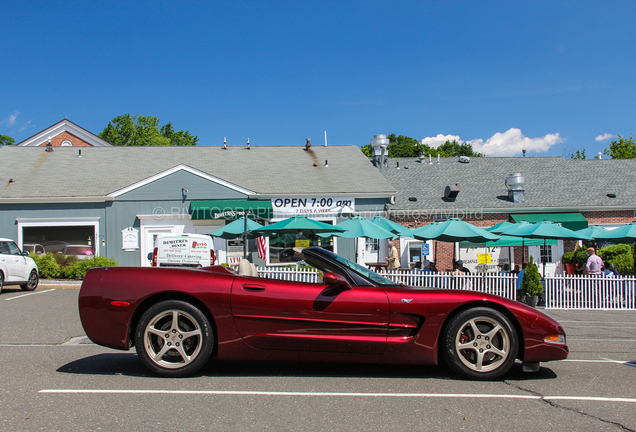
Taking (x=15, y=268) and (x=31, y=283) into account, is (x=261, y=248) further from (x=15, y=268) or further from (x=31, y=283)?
(x=15, y=268)

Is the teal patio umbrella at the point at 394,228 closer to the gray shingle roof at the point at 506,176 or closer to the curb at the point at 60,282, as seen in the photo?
the gray shingle roof at the point at 506,176

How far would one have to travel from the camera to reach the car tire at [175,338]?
471cm

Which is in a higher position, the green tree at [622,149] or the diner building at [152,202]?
the green tree at [622,149]

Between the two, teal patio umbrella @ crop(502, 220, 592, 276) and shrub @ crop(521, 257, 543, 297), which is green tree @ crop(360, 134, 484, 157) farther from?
shrub @ crop(521, 257, 543, 297)

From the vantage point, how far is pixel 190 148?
26.8 meters

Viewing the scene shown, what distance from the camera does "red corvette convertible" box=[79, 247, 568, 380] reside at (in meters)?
4.70

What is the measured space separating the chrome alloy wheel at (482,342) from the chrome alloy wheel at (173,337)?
8.07ft

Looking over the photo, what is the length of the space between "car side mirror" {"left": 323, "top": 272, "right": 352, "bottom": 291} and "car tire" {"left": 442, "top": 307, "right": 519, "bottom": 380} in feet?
3.39

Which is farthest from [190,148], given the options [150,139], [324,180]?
[150,139]

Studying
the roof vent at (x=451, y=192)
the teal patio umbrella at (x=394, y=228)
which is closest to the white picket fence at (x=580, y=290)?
the teal patio umbrella at (x=394, y=228)

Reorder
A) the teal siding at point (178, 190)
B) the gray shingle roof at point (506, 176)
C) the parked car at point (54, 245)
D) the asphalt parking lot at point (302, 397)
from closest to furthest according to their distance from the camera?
the asphalt parking lot at point (302, 397)
the parked car at point (54, 245)
the teal siding at point (178, 190)
the gray shingle roof at point (506, 176)

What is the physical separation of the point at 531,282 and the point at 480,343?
30.6 ft

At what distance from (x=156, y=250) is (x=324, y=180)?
34.5 feet

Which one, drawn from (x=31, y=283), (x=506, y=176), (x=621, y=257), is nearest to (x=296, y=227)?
(x=31, y=283)
